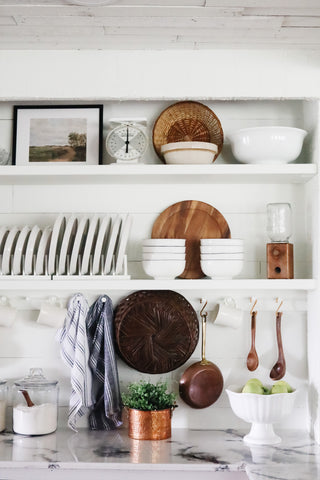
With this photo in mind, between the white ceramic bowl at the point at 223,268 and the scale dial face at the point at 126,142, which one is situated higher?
the scale dial face at the point at 126,142

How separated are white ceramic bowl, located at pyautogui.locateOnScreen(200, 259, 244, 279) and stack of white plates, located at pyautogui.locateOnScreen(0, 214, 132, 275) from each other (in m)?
0.31

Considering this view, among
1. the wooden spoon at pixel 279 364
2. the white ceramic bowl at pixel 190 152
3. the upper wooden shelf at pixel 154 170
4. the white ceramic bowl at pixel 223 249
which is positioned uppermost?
the white ceramic bowl at pixel 190 152

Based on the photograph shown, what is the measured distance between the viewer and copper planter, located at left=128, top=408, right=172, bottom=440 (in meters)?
2.09

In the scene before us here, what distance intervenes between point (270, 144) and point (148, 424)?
3.56 ft

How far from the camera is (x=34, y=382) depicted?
2180 mm

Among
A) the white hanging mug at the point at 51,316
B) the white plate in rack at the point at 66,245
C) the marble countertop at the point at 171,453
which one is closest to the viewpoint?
the marble countertop at the point at 171,453

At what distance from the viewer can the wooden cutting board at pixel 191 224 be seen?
2.33 m

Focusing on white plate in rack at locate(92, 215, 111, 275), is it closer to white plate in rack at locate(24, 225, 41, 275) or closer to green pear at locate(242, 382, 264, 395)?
white plate in rack at locate(24, 225, 41, 275)

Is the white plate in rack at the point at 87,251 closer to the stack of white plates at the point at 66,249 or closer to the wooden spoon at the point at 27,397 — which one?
the stack of white plates at the point at 66,249

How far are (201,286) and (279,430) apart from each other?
26.0 inches

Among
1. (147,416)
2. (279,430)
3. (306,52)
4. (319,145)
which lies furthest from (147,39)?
(279,430)

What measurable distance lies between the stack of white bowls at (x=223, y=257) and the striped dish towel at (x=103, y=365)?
0.42 m

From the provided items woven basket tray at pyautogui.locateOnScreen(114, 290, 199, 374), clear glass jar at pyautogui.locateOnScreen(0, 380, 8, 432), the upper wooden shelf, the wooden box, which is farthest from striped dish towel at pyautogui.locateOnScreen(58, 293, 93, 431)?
the wooden box

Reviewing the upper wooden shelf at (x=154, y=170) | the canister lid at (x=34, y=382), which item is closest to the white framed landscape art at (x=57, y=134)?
the upper wooden shelf at (x=154, y=170)
